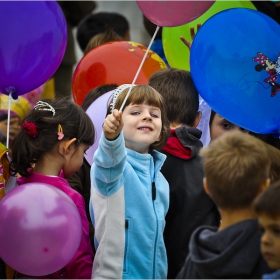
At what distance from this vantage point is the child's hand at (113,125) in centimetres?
263

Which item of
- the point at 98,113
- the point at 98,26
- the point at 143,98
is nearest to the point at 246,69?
the point at 143,98

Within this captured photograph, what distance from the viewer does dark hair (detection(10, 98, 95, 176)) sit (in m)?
3.05

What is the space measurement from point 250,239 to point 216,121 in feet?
5.59

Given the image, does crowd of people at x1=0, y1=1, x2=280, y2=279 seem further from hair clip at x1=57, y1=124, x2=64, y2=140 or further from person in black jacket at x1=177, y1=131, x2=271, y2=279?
person in black jacket at x1=177, y1=131, x2=271, y2=279

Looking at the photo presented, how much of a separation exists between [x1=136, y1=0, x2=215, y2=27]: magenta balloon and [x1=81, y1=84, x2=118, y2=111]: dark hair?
81 cm

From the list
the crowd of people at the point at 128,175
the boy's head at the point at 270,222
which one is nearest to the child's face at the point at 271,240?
the boy's head at the point at 270,222

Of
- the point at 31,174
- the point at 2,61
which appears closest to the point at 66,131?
the point at 31,174

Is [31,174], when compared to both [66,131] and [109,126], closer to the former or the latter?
[66,131]

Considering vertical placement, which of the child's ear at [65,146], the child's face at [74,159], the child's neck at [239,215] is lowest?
the child's face at [74,159]

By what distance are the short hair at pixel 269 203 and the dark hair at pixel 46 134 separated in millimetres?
1246

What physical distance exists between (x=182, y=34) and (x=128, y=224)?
1666 millimetres

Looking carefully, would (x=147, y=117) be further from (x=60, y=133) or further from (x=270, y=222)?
(x=270, y=222)

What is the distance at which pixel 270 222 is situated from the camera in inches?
80.8

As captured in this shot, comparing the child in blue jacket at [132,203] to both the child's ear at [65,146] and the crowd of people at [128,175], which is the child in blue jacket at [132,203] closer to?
the crowd of people at [128,175]
